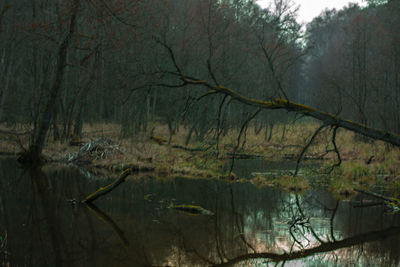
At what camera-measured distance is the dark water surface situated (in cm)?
640

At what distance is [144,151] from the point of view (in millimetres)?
18406

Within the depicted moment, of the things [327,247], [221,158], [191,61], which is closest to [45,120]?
[221,158]

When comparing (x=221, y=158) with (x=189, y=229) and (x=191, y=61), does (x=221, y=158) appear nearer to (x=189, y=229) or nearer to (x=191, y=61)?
(x=191, y=61)

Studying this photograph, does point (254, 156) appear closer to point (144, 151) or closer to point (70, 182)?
point (144, 151)

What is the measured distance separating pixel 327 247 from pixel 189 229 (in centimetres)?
267

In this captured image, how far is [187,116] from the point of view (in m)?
9.12

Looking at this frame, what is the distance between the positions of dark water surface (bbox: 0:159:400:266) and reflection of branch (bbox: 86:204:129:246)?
0.07ft

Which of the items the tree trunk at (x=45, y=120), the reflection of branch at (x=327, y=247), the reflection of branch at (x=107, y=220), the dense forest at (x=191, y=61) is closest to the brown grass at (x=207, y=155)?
the tree trunk at (x=45, y=120)

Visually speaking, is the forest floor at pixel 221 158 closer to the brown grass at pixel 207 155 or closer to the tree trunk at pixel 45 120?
the brown grass at pixel 207 155

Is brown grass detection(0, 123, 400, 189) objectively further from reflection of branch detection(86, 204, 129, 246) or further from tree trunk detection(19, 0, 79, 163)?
reflection of branch detection(86, 204, 129, 246)

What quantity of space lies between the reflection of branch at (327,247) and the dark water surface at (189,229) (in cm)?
2

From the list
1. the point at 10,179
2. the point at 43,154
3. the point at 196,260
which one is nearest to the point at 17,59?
the point at 43,154

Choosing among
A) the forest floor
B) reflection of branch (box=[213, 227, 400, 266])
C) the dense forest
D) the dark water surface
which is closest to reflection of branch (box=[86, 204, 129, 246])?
the dark water surface

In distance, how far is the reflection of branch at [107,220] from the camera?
727 cm
